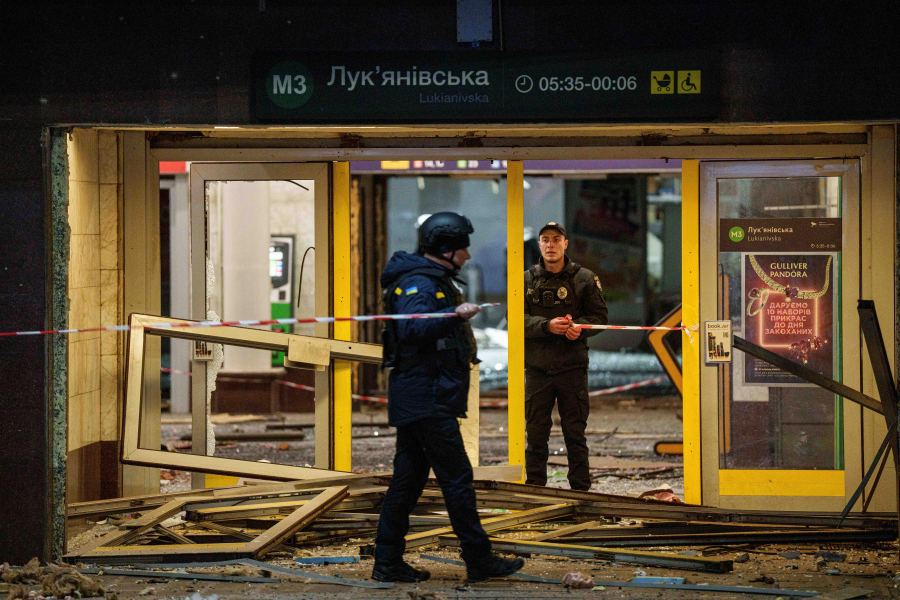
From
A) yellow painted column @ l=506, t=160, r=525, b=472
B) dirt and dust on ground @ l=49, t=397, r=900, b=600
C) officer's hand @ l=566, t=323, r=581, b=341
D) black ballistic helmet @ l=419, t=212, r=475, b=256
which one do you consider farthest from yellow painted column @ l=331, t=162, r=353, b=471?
black ballistic helmet @ l=419, t=212, r=475, b=256

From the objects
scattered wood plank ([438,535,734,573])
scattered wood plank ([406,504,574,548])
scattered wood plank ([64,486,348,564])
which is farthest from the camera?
scattered wood plank ([406,504,574,548])

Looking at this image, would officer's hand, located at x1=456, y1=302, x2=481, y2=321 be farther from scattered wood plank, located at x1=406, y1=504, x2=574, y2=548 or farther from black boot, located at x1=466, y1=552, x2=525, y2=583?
scattered wood plank, located at x1=406, y1=504, x2=574, y2=548

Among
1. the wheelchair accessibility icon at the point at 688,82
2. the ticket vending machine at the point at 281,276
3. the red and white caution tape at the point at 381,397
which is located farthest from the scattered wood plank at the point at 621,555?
the ticket vending machine at the point at 281,276

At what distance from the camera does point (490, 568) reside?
698 cm

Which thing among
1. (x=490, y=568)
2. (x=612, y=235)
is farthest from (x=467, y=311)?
(x=612, y=235)

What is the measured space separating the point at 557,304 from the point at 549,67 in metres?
2.27

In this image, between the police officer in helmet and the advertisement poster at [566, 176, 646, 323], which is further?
the advertisement poster at [566, 176, 646, 323]

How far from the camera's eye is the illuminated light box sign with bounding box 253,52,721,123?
7.66m

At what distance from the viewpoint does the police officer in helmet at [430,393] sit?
685 cm

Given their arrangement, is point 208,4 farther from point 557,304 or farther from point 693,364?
point 693,364

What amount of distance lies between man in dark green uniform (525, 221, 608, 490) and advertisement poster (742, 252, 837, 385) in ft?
3.49

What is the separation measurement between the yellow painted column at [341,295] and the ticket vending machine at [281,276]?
524cm

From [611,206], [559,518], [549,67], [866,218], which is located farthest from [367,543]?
[611,206]

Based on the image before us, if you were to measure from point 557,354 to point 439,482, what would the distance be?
2.67m
